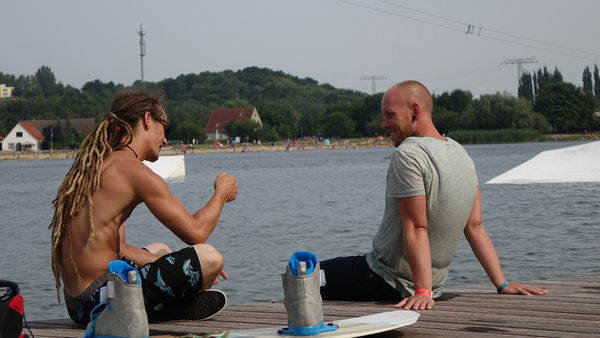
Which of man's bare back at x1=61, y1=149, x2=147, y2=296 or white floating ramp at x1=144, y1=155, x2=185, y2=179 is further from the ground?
man's bare back at x1=61, y1=149, x2=147, y2=296

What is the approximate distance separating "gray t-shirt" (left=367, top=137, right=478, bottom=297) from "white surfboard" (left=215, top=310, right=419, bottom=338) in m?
0.52

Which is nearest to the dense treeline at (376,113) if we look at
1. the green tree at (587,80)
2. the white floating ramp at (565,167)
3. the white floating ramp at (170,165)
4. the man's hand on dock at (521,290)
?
the green tree at (587,80)

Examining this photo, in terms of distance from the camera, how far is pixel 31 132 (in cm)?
13800

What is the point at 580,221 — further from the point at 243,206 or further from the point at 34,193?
the point at 34,193

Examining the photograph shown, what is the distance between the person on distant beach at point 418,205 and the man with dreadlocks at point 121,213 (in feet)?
3.23

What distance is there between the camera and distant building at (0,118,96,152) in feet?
451

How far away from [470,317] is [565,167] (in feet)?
99.2

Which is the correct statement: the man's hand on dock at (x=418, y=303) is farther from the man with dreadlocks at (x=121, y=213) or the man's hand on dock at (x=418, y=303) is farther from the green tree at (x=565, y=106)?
the green tree at (x=565, y=106)

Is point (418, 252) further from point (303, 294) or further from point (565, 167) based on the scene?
point (565, 167)

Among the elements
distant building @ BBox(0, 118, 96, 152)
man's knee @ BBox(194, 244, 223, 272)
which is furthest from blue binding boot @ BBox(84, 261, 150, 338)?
distant building @ BBox(0, 118, 96, 152)

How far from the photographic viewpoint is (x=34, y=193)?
45.3m

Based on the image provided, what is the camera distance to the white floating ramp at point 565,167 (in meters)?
30.4

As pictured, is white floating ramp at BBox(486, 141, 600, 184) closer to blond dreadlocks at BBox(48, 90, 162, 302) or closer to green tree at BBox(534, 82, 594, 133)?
blond dreadlocks at BBox(48, 90, 162, 302)

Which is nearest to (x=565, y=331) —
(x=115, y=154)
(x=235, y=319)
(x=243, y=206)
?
(x=235, y=319)
